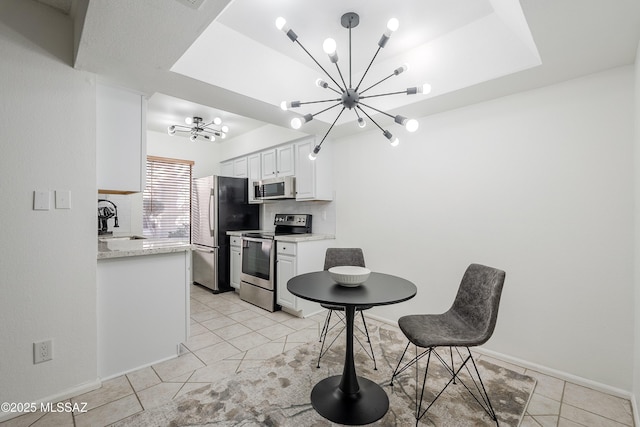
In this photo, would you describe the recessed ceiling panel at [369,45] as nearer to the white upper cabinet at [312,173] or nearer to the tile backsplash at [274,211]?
the white upper cabinet at [312,173]

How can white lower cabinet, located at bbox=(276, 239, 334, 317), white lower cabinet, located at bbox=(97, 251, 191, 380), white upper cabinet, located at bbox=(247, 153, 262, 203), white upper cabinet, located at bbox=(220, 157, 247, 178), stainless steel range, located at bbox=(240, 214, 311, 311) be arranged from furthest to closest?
white upper cabinet, located at bbox=(220, 157, 247, 178) < white upper cabinet, located at bbox=(247, 153, 262, 203) < stainless steel range, located at bbox=(240, 214, 311, 311) < white lower cabinet, located at bbox=(276, 239, 334, 317) < white lower cabinet, located at bbox=(97, 251, 191, 380)

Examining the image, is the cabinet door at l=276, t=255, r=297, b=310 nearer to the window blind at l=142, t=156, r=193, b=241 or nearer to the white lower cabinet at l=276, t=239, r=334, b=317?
the white lower cabinet at l=276, t=239, r=334, b=317

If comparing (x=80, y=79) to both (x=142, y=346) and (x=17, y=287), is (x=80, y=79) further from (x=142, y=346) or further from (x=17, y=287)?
(x=142, y=346)

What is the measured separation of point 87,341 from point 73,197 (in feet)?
3.33

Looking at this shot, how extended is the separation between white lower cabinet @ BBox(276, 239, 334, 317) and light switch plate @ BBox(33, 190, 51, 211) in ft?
7.26

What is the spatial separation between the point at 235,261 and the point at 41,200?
2.86 metres

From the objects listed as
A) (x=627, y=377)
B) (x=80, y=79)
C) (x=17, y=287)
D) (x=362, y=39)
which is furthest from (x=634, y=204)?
(x=17, y=287)

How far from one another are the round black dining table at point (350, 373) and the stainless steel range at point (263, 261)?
170 centimetres

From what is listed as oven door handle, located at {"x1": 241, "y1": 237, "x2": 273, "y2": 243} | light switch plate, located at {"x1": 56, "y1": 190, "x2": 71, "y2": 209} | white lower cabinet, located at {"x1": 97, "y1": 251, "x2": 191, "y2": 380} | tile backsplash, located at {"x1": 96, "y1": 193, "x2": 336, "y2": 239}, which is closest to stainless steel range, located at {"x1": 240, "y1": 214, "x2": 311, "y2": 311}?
oven door handle, located at {"x1": 241, "y1": 237, "x2": 273, "y2": 243}

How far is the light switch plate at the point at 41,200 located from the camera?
184 centimetres

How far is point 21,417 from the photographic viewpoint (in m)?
1.74

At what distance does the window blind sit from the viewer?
4727mm

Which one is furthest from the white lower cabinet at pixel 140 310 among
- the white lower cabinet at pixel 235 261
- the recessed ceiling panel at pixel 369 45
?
the white lower cabinet at pixel 235 261

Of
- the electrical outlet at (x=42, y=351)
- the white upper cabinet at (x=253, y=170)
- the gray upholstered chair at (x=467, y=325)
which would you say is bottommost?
the electrical outlet at (x=42, y=351)
